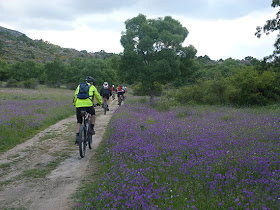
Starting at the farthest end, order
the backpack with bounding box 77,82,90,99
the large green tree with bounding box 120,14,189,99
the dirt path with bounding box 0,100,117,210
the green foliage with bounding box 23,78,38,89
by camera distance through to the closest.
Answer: the green foliage with bounding box 23,78,38,89
the large green tree with bounding box 120,14,189,99
the backpack with bounding box 77,82,90,99
the dirt path with bounding box 0,100,117,210

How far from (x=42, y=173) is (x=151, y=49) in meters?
19.6

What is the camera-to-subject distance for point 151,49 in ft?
78.1

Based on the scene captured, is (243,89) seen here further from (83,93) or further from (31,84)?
(31,84)

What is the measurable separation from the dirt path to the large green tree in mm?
14761

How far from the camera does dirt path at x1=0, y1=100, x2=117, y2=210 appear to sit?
4.62 meters

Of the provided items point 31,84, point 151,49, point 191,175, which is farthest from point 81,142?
point 31,84

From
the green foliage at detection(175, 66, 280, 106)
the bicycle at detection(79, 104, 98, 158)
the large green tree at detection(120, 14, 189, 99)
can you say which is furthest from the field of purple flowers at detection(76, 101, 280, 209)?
the large green tree at detection(120, 14, 189, 99)

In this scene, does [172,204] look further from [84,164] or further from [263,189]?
[84,164]

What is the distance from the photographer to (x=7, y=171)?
6324 millimetres

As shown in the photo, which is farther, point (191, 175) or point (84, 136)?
point (84, 136)

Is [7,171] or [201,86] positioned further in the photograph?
[201,86]

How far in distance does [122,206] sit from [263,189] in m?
2.50

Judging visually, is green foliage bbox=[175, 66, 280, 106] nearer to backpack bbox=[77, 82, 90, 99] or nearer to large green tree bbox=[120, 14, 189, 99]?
large green tree bbox=[120, 14, 189, 99]

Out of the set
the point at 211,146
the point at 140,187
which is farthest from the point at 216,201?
the point at 211,146
